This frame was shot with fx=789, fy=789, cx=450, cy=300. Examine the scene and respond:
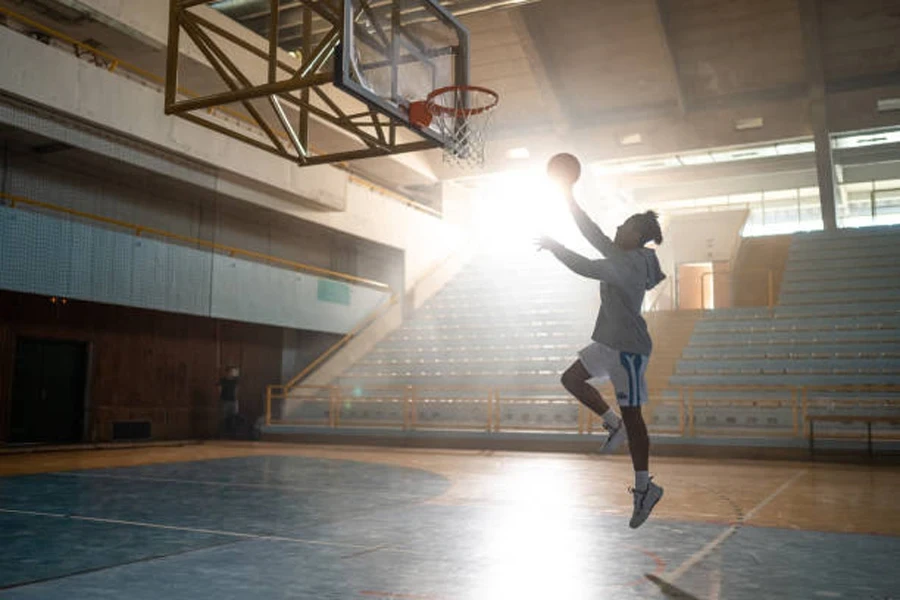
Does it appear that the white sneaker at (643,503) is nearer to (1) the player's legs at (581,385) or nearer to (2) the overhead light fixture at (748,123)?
(1) the player's legs at (581,385)

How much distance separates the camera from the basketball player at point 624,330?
468 centimetres

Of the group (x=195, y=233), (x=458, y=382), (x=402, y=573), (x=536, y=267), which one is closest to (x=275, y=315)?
(x=195, y=233)

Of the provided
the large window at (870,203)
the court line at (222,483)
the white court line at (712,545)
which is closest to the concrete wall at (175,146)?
the court line at (222,483)

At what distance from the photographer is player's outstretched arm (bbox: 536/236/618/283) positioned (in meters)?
4.60

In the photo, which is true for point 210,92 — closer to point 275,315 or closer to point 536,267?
point 275,315

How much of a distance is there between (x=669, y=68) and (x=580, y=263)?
55.2ft

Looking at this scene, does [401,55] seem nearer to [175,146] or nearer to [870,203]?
[175,146]

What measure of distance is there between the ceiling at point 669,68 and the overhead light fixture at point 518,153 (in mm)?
164

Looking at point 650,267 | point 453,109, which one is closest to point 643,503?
point 650,267

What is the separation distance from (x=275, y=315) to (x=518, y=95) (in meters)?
9.51

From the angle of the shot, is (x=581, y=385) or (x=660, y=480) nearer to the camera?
(x=581, y=385)

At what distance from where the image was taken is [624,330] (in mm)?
4797

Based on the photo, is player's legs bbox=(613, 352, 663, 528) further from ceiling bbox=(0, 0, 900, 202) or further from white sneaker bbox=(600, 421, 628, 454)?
ceiling bbox=(0, 0, 900, 202)

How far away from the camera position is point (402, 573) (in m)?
3.77
